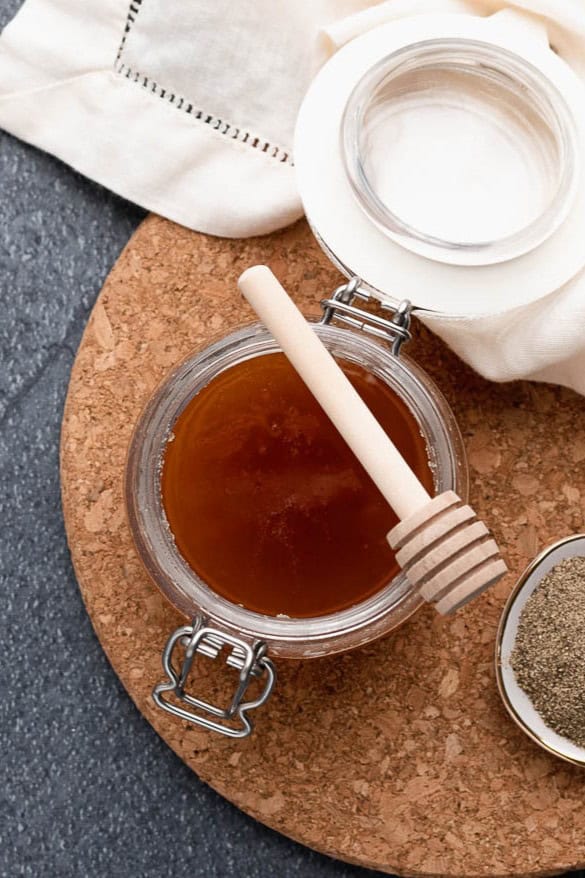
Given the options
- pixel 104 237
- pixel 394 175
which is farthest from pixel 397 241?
pixel 104 237

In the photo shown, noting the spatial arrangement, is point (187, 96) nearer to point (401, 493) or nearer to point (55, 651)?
point (401, 493)

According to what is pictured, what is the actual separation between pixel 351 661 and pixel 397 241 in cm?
35

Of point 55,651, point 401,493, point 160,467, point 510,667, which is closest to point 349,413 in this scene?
point 401,493

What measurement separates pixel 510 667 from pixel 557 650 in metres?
0.04

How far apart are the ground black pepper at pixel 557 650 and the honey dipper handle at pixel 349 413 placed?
213 mm

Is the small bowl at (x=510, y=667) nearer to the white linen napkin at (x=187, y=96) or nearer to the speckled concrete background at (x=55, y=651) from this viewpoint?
the white linen napkin at (x=187, y=96)

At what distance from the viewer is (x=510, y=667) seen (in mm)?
806

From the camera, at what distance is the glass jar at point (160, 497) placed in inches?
29.2

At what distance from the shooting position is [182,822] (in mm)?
925

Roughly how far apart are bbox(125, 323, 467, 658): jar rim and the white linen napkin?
0.07 m

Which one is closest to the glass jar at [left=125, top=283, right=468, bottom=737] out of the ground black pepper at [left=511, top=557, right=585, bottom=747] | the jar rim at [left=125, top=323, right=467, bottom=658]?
the jar rim at [left=125, top=323, right=467, bottom=658]

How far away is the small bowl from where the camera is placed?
793mm

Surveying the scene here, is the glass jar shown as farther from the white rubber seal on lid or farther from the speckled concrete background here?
the speckled concrete background

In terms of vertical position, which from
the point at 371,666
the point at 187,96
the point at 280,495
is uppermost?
the point at 187,96
